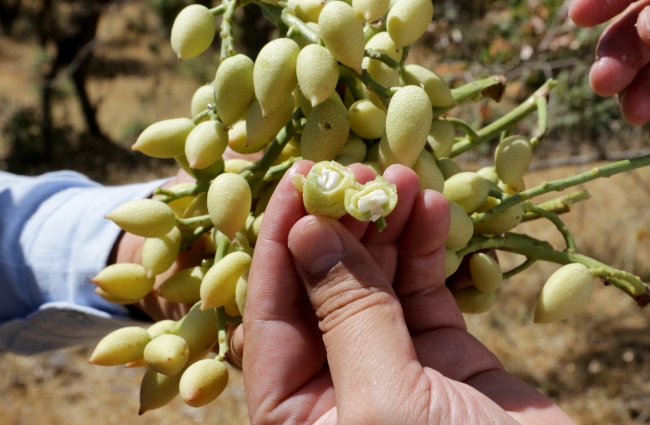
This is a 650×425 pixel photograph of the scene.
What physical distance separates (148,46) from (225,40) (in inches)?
445

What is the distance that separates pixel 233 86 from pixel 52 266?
99cm

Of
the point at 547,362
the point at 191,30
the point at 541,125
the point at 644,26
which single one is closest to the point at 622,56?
the point at 644,26

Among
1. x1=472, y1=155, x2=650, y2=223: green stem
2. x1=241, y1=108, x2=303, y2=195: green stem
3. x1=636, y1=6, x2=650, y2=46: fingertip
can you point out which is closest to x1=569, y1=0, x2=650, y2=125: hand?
x1=636, y1=6, x2=650, y2=46: fingertip

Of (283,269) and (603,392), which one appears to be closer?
(283,269)

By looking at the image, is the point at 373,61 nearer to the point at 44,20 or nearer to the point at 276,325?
the point at 276,325

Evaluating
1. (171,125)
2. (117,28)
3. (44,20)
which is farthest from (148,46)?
(171,125)

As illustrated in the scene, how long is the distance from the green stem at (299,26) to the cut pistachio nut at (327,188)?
0.28m

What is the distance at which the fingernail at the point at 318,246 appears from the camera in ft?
2.79

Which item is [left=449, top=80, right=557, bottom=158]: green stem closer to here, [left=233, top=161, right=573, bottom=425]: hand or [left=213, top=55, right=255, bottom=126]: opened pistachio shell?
[left=233, top=161, right=573, bottom=425]: hand

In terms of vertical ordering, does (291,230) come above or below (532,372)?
above

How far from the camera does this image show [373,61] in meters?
1.03

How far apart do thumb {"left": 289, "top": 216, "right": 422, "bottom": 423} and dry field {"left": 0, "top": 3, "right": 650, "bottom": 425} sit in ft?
7.29

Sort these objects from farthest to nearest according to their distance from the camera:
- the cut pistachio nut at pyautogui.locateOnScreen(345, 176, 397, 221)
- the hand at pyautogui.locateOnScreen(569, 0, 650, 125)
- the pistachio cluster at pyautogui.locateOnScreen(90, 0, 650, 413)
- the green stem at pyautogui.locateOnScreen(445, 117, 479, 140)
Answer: the hand at pyautogui.locateOnScreen(569, 0, 650, 125) < the green stem at pyautogui.locateOnScreen(445, 117, 479, 140) < the pistachio cluster at pyautogui.locateOnScreen(90, 0, 650, 413) < the cut pistachio nut at pyautogui.locateOnScreen(345, 176, 397, 221)

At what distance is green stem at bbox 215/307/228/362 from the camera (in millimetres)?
995
